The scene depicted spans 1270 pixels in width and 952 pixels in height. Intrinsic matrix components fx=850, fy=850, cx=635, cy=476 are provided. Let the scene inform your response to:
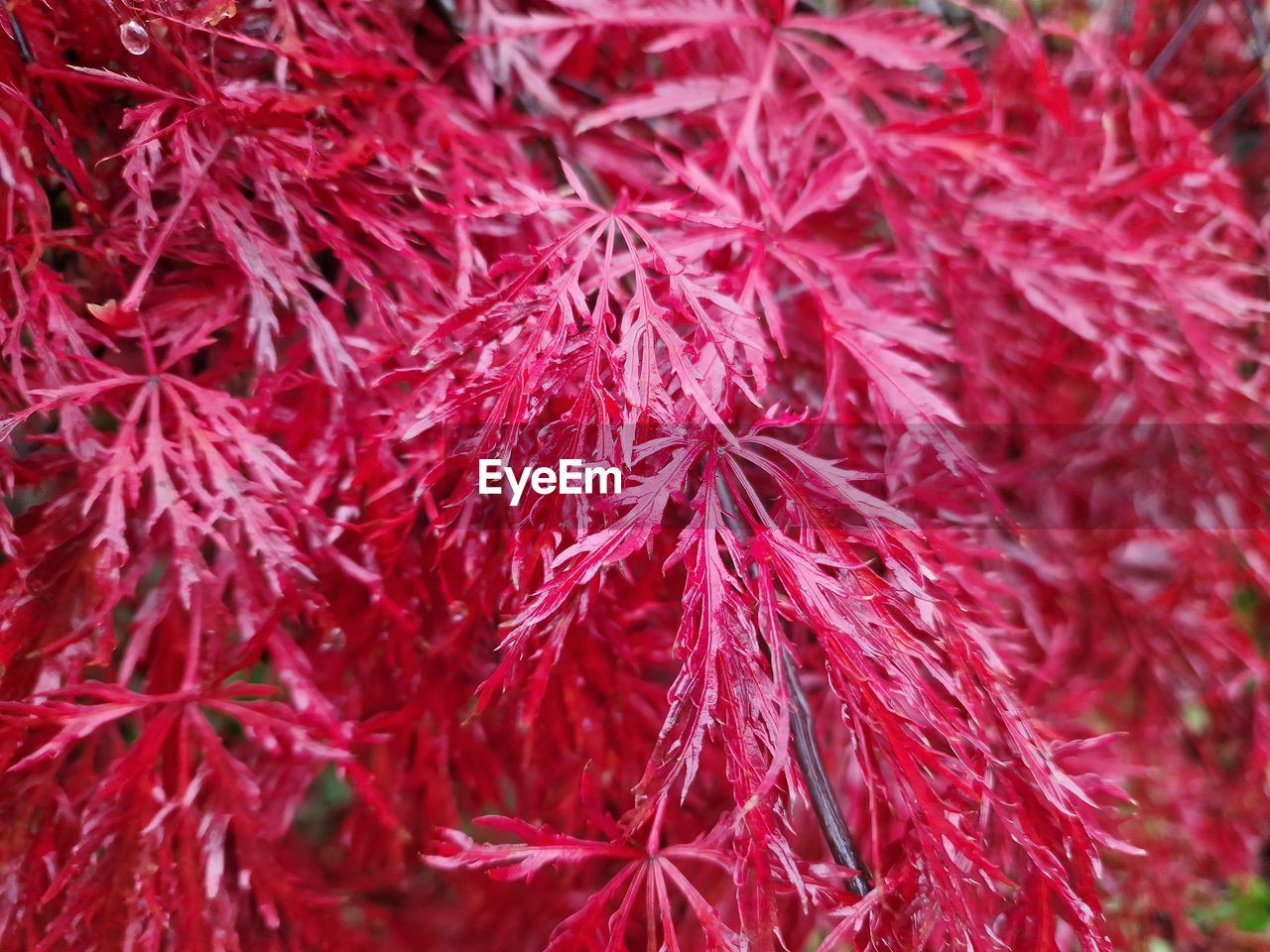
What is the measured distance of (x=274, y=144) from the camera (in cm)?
61

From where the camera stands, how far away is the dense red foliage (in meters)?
0.54

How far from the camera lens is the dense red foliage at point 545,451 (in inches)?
21.2

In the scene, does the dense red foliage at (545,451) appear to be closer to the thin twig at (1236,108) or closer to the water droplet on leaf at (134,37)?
the water droplet on leaf at (134,37)

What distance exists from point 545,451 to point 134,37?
0.39 meters

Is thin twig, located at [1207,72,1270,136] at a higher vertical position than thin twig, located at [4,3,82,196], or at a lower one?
higher

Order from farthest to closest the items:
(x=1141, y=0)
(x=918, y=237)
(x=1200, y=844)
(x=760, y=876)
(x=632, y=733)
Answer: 1. (x=1200, y=844)
2. (x=1141, y=0)
3. (x=918, y=237)
4. (x=632, y=733)
5. (x=760, y=876)

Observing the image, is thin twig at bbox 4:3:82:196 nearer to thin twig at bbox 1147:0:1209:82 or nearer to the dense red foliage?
the dense red foliage

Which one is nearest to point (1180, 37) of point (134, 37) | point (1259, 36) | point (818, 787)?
point (1259, 36)

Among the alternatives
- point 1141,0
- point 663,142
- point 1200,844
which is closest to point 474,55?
point 663,142

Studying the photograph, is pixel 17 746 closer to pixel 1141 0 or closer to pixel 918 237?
pixel 918 237

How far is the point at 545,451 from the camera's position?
541 mm

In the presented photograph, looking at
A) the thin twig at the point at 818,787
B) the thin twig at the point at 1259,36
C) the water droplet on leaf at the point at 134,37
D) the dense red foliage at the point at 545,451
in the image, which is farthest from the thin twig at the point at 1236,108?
the water droplet on leaf at the point at 134,37

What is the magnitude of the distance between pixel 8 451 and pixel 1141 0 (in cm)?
130

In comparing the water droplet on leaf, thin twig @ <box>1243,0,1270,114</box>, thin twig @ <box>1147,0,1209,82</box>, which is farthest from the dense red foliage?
thin twig @ <box>1243,0,1270,114</box>
